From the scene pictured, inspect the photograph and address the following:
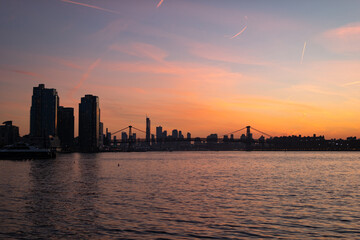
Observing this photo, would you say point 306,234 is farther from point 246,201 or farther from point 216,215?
point 246,201

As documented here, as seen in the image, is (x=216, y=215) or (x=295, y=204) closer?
(x=216, y=215)

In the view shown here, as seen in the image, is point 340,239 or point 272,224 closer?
point 340,239

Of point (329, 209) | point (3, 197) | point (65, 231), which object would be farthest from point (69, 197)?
point (329, 209)

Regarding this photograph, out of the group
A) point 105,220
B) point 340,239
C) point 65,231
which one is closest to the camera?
point 340,239

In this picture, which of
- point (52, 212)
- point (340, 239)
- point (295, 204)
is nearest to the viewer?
point (340, 239)

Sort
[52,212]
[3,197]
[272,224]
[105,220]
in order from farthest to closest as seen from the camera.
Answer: [3,197]
[52,212]
[105,220]
[272,224]

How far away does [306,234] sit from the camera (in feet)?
72.6

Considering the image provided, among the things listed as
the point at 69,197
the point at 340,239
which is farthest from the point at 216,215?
the point at 69,197

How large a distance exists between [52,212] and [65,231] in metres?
7.52

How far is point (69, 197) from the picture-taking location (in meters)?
39.8

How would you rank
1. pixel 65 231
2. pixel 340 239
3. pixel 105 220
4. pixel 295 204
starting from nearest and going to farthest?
1. pixel 340 239
2. pixel 65 231
3. pixel 105 220
4. pixel 295 204

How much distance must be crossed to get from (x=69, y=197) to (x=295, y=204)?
2338 cm

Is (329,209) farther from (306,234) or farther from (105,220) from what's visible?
(105,220)

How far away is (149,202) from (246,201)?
371 inches
